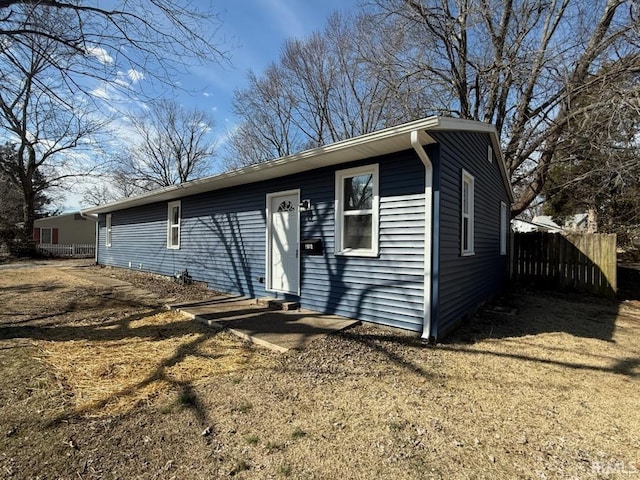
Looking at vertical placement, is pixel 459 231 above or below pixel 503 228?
below

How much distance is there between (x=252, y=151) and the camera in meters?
22.9

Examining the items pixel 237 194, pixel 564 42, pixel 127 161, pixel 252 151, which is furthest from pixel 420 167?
pixel 127 161

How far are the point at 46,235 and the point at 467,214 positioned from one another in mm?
32850

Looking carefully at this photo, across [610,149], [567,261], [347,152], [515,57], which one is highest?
[515,57]

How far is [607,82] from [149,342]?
11.8 meters

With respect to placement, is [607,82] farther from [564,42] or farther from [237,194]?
[237,194]

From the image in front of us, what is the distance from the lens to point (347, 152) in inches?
190

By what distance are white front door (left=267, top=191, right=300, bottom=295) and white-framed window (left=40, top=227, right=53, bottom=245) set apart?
2907cm

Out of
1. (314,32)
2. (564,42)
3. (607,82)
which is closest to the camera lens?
(607,82)

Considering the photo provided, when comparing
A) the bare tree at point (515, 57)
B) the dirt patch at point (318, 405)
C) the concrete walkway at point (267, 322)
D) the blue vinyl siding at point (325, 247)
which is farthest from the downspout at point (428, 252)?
the bare tree at point (515, 57)

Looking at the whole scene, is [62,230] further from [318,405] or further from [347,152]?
[318,405]

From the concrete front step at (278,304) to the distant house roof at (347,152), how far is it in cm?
235

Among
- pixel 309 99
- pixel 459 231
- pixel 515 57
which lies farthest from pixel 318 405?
pixel 309 99

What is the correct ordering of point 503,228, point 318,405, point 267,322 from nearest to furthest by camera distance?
1. point 318,405
2. point 267,322
3. point 503,228
